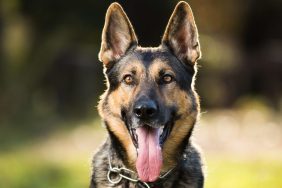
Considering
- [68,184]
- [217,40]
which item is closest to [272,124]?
[68,184]

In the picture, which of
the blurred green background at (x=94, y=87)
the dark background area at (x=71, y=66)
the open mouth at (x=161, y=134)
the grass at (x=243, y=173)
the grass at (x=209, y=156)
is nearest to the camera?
the open mouth at (x=161, y=134)

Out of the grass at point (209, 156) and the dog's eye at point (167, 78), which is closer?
the dog's eye at point (167, 78)

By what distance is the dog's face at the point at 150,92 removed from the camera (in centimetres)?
743

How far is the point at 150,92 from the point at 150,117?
31 cm

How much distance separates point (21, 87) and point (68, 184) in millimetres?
10056

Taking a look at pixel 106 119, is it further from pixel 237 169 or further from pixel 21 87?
pixel 21 87

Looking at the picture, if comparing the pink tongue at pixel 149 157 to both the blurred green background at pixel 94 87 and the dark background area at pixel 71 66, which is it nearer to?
the blurred green background at pixel 94 87

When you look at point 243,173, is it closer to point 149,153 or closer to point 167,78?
point 167,78

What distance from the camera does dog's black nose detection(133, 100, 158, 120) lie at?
734cm

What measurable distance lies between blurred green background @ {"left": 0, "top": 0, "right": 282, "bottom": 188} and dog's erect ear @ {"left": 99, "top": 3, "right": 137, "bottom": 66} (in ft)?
13.4

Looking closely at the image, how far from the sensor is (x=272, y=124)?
19641mm

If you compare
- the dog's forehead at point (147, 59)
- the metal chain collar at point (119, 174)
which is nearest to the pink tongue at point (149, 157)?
the metal chain collar at point (119, 174)

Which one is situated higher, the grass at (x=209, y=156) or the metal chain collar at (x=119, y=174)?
the metal chain collar at (x=119, y=174)

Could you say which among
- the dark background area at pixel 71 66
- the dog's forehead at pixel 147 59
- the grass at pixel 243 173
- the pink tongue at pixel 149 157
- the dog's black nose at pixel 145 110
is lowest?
the dark background area at pixel 71 66
